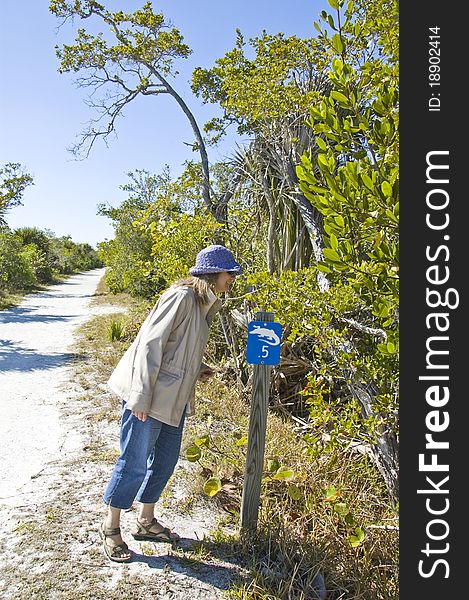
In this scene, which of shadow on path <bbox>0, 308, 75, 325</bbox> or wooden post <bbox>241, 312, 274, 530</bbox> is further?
shadow on path <bbox>0, 308, 75, 325</bbox>

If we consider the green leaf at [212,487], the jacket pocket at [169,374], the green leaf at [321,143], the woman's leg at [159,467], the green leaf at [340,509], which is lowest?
the green leaf at [340,509]

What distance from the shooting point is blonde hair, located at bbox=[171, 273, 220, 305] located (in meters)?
3.00

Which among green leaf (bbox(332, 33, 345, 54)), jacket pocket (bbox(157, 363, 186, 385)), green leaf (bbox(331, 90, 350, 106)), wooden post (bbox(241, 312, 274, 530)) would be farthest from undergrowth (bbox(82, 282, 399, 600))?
green leaf (bbox(332, 33, 345, 54))

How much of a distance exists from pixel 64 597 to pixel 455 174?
2668 millimetres

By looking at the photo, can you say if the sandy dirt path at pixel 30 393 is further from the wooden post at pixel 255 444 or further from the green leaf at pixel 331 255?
the green leaf at pixel 331 255

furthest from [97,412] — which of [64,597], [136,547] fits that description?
[64,597]

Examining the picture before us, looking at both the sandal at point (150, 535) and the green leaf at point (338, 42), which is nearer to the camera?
the green leaf at point (338, 42)

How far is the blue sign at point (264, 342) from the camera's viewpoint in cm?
309

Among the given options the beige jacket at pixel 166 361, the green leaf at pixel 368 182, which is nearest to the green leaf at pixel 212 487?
the beige jacket at pixel 166 361

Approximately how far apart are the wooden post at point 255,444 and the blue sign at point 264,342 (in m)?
0.07

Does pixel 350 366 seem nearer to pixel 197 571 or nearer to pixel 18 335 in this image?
pixel 197 571

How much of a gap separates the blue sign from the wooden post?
2.8 inches

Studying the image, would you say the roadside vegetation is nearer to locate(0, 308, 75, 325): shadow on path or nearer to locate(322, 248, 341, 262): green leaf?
locate(0, 308, 75, 325): shadow on path

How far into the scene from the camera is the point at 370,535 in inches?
130
